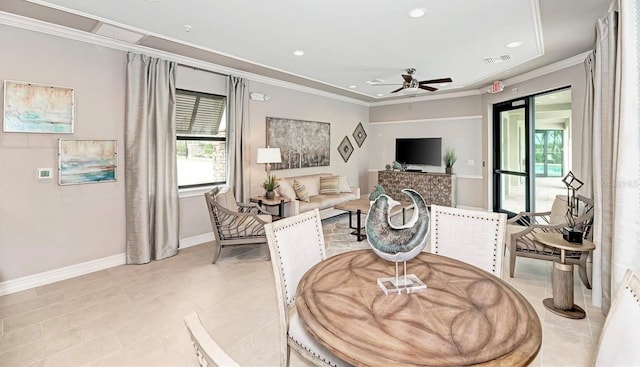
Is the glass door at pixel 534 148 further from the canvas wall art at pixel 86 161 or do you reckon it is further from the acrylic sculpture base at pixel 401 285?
the canvas wall art at pixel 86 161

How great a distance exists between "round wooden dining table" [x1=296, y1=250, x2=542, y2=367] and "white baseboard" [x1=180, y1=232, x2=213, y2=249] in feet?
11.9

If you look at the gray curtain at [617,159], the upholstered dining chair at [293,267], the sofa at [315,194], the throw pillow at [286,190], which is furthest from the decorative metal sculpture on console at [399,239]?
the throw pillow at [286,190]

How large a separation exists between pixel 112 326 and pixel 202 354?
8.17 ft

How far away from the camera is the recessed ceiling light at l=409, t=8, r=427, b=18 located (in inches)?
120

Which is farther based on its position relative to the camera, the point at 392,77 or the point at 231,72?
the point at 392,77

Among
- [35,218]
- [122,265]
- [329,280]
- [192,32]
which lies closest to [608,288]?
[329,280]

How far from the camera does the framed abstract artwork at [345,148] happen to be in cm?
773

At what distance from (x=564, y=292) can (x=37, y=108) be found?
550 centimetres

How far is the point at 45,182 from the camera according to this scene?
3402mm

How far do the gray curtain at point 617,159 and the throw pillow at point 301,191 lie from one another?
13.2 ft

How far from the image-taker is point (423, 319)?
122cm

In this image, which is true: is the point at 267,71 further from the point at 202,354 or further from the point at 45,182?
the point at 202,354

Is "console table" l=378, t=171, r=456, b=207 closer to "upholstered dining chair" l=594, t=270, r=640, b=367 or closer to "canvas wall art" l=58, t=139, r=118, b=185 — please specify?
"canvas wall art" l=58, t=139, r=118, b=185

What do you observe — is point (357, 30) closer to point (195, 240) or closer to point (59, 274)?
point (195, 240)
